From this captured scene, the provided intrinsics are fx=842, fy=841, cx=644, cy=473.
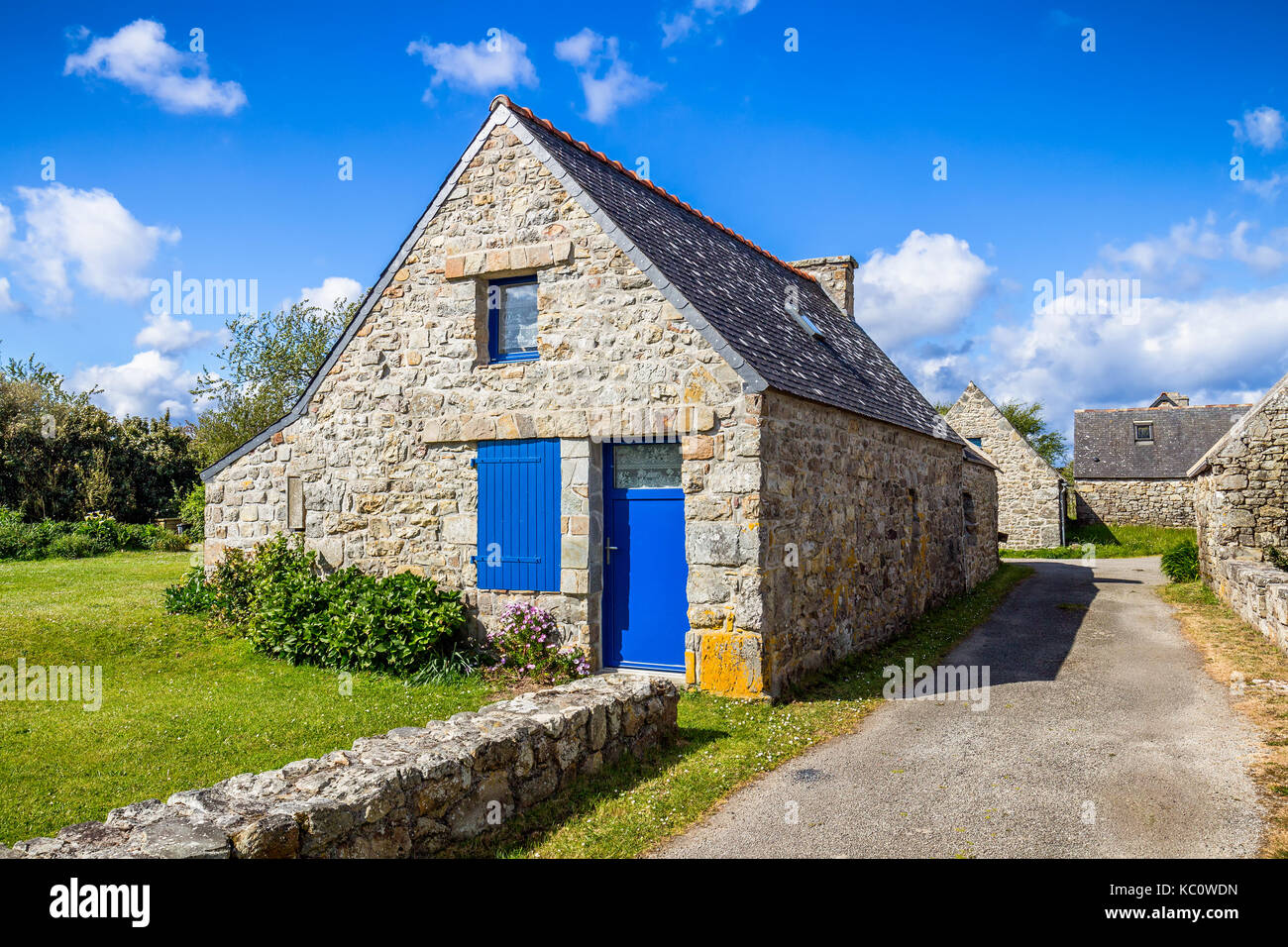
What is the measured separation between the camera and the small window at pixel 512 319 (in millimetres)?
9961

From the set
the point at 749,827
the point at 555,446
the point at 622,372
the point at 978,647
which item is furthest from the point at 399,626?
the point at 978,647

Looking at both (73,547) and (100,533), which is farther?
(100,533)

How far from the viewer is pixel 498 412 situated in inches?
386

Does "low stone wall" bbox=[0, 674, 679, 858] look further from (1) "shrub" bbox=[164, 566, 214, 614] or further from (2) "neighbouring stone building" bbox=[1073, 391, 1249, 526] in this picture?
(2) "neighbouring stone building" bbox=[1073, 391, 1249, 526]

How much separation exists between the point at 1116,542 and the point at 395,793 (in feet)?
108

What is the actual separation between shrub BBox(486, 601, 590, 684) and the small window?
2.98m

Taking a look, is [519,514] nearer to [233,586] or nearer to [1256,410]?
[233,586]

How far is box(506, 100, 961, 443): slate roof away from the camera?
9305 mm

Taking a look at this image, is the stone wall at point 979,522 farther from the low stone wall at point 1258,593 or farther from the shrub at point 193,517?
the shrub at point 193,517

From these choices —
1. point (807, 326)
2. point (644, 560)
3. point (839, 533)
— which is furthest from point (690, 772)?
point (807, 326)

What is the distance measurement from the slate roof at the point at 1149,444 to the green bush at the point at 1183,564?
50.0ft

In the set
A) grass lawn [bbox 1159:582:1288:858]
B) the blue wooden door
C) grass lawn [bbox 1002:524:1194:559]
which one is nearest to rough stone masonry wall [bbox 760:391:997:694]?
the blue wooden door

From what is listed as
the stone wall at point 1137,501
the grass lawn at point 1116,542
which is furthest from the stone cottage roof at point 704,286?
the stone wall at point 1137,501

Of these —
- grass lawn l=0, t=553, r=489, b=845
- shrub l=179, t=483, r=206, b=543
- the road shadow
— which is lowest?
the road shadow
